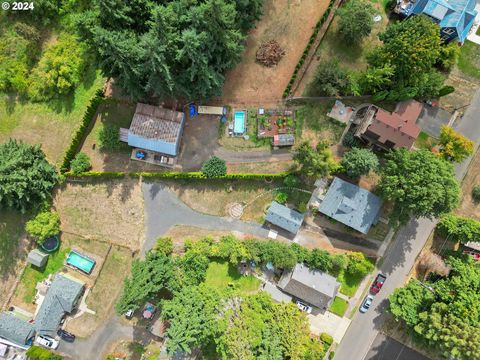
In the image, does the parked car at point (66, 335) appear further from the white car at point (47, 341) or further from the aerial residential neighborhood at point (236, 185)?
the white car at point (47, 341)

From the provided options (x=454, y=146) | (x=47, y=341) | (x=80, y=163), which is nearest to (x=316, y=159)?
(x=454, y=146)

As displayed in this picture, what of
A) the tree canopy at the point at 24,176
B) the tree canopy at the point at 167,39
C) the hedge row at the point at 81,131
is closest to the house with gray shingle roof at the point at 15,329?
the tree canopy at the point at 24,176

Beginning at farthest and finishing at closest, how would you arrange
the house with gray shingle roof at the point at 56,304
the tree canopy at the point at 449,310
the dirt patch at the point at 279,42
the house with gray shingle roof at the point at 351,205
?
the dirt patch at the point at 279,42
the house with gray shingle roof at the point at 56,304
the house with gray shingle roof at the point at 351,205
the tree canopy at the point at 449,310

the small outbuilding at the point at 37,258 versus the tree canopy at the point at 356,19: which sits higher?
the tree canopy at the point at 356,19

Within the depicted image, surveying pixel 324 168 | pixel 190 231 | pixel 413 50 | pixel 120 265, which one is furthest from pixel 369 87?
pixel 120 265

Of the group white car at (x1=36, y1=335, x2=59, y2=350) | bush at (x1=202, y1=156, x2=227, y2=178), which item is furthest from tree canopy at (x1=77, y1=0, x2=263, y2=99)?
white car at (x1=36, y1=335, x2=59, y2=350)

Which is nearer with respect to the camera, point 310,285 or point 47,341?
point 310,285

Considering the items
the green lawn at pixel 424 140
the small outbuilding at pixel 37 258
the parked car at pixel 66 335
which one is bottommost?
the parked car at pixel 66 335

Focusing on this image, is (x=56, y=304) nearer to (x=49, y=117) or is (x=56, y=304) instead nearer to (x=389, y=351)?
(x=49, y=117)
